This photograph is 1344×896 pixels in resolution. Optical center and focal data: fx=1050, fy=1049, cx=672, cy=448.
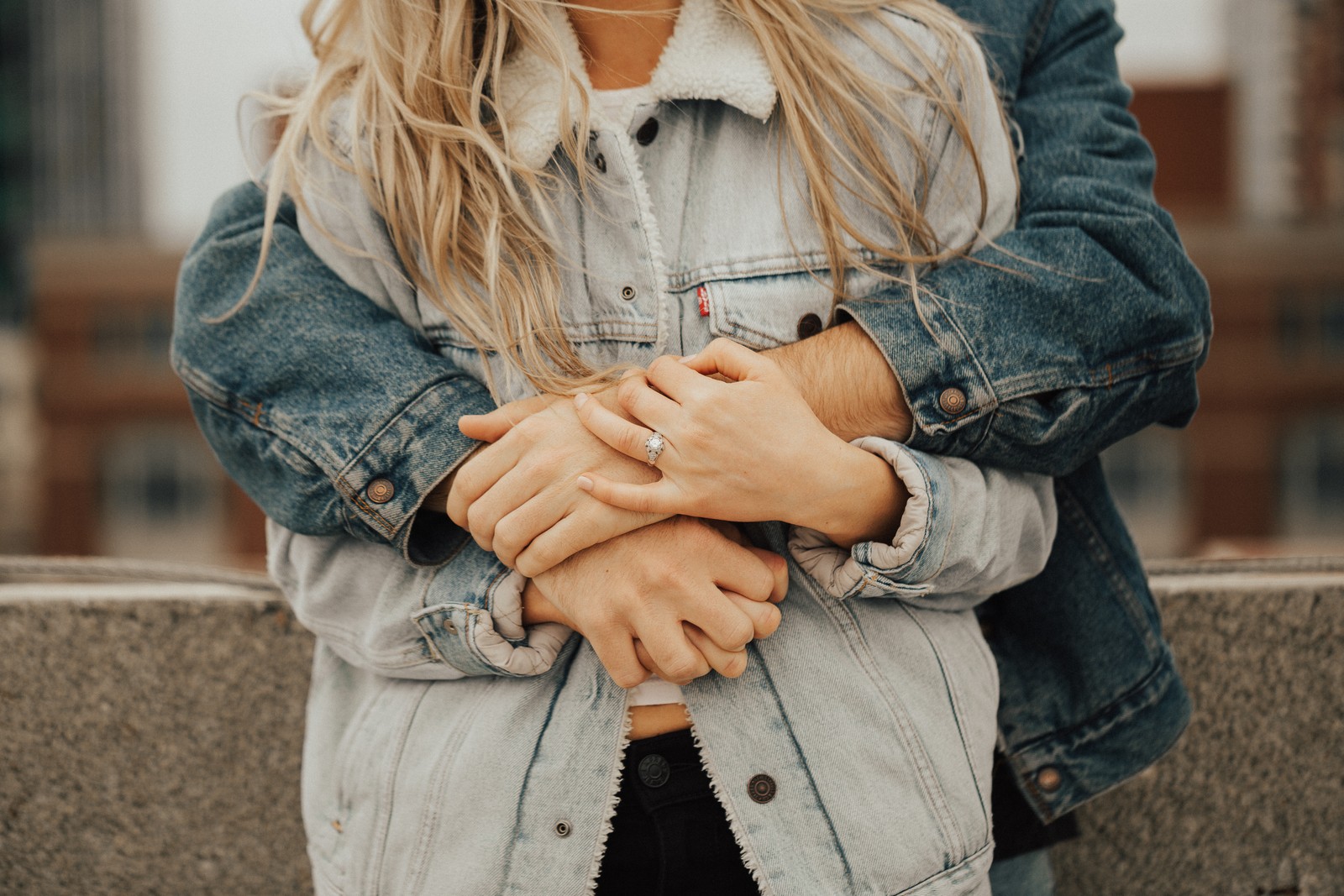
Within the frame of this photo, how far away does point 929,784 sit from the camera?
1298 mm

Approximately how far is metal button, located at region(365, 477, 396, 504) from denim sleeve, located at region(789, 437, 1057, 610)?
1.76 feet

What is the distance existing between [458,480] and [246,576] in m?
0.91

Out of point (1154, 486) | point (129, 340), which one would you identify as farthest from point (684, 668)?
point (129, 340)

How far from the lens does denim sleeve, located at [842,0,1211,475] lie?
136cm

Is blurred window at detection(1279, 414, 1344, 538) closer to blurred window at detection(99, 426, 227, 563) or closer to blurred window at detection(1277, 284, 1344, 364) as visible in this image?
blurred window at detection(1277, 284, 1344, 364)

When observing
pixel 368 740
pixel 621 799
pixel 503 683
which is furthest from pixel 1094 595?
pixel 368 740

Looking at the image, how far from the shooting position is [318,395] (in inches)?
56.5

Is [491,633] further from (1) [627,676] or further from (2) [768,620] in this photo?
(2) [768,620]

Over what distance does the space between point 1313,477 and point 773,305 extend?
3103 cm

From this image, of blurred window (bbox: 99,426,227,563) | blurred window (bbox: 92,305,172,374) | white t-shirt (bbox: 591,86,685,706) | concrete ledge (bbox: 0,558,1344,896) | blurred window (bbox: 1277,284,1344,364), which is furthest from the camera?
blurred window (bbox: 99,426,227,563)

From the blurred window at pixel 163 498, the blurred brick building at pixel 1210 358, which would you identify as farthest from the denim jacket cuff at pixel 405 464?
the blurred window at pixel 163 498

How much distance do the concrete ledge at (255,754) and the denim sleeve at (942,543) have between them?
0.68 m

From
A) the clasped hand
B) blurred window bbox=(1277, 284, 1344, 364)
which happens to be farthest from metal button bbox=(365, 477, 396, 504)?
blurred window bbox=(1277, 284, 1344, 364)

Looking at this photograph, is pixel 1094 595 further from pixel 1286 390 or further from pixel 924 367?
pixel 1286 390
